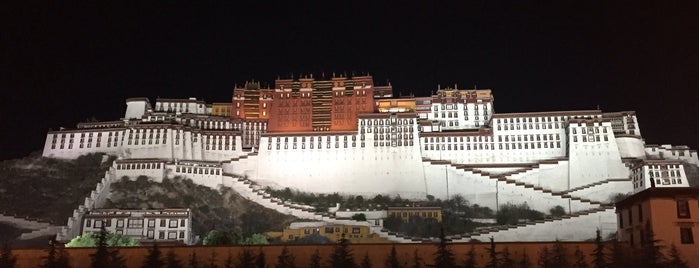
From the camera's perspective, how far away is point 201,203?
203ft

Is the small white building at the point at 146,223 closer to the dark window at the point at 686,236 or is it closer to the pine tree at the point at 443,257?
the pine tree at the point at 443,257

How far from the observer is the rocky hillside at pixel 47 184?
5762 cm

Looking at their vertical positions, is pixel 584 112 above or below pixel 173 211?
above

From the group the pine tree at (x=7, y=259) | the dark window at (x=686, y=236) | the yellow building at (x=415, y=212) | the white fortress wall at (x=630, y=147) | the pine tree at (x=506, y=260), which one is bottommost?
the pine tree at (x=7, y=259)

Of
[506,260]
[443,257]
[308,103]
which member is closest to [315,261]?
[443,257]

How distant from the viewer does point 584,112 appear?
68.9 metres

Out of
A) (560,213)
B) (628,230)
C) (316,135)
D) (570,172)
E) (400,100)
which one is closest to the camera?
(628,230)

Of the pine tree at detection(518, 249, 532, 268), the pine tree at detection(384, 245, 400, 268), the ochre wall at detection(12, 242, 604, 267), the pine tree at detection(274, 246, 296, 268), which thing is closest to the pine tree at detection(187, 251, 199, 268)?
the ochre wall at detection(12, 242, 604, 267)

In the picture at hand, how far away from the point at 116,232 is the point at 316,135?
22.9 meters

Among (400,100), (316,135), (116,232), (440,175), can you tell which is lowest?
(116,232)

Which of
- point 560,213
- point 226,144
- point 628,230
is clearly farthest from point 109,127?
point 628,230

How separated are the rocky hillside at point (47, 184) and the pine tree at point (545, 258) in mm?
37977

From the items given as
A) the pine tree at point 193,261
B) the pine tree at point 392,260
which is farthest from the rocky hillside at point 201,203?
the pine tree at point 392,260

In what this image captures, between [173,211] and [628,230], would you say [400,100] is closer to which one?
[173,211]
